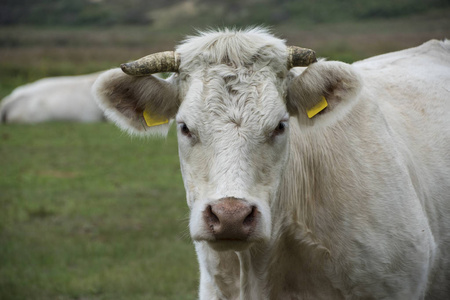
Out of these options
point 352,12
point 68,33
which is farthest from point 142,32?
point 352,12

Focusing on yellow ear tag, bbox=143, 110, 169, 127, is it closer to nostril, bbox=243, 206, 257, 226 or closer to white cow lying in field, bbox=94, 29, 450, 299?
white cow lying in field, bbox=94, 29, 450, 299

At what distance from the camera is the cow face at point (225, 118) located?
10.00 ft

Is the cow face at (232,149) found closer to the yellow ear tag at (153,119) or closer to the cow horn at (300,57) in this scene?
the cow horn at (300,57)

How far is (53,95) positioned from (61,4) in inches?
2067

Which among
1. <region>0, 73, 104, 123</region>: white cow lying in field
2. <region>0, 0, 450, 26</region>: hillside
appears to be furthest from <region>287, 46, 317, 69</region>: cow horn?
<region>0, 0, 450, 26</region>: hillside

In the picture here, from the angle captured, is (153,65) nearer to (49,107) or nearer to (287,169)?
(287,169)

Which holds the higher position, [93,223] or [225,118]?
[225,118]

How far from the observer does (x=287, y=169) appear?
12.5ft

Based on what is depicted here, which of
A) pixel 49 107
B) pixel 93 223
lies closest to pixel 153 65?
pixel 93 223

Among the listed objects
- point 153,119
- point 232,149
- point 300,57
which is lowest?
point 232,149

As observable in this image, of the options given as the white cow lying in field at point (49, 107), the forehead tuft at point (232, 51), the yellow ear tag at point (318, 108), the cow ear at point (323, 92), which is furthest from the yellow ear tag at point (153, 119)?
the white cow lying in field at point (49, 107)

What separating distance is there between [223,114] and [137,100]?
78 centimetres

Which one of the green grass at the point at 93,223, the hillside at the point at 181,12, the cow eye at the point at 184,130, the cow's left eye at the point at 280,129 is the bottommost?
the green grass at the point at 93,223

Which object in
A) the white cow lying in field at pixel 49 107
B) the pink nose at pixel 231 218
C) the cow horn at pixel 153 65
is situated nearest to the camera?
the pink nose at pixel 231 218
